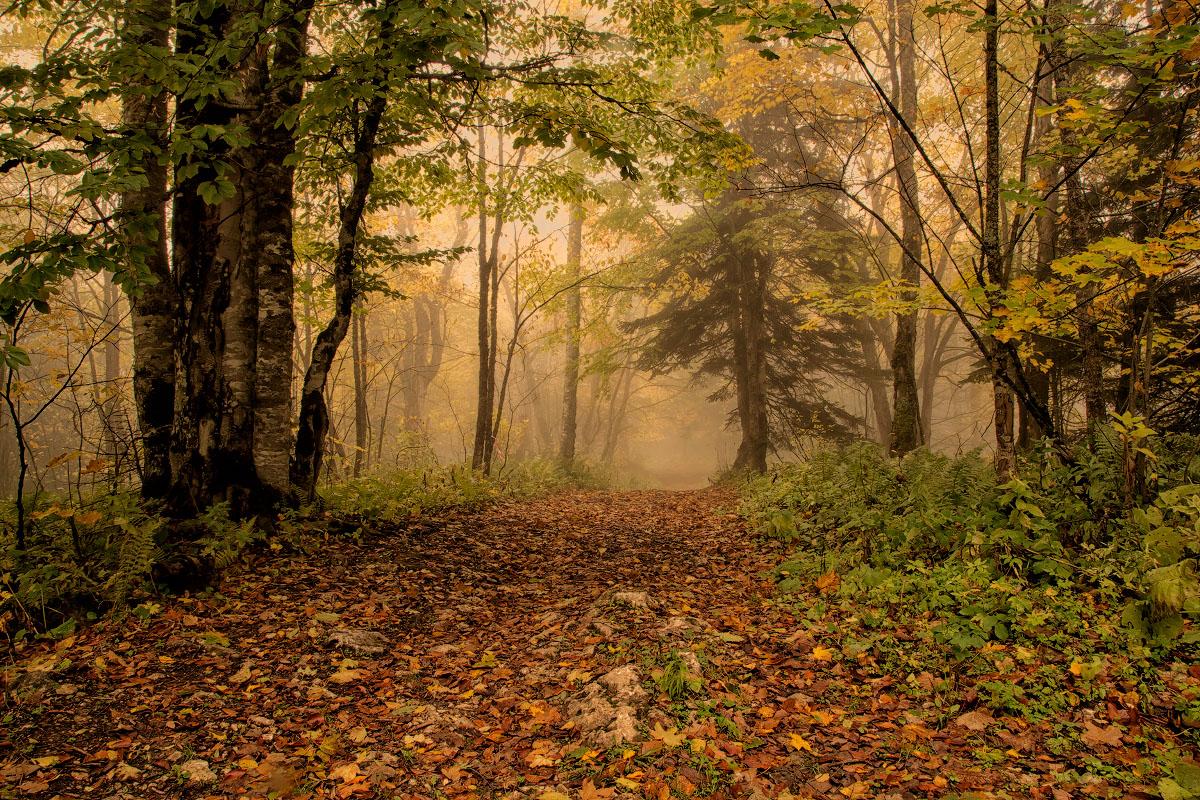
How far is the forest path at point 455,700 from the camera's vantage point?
302cm

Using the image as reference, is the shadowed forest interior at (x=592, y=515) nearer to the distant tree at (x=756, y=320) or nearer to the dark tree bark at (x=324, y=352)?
the dark tree bark at (x=324, y=352)

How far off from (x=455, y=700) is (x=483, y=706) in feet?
0.74

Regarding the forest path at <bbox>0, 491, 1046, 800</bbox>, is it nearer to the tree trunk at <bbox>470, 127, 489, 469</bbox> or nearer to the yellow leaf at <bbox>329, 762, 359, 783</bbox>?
the yellow leaf at <bbox>329, 762, 359, 783</bbox>

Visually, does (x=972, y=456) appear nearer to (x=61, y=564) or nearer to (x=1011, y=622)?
(x=1011, y=622)

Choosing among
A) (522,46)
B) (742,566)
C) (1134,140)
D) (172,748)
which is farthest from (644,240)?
(172,748)

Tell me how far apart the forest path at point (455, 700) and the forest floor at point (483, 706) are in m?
0.01

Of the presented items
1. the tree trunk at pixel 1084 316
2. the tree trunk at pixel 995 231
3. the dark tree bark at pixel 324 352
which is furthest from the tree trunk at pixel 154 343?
the tree trunk at pixel 1084 316

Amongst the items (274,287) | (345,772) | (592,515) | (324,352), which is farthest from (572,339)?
(345,772)

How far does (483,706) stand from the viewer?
12.7ft

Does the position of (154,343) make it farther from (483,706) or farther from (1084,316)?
(1084,316)

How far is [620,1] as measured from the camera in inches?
318

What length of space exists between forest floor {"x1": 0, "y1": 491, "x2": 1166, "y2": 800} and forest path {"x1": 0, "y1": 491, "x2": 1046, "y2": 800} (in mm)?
15

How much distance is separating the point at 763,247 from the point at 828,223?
379cm

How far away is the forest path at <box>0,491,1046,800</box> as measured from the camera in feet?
9.91
